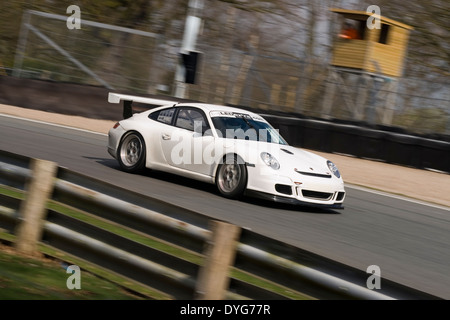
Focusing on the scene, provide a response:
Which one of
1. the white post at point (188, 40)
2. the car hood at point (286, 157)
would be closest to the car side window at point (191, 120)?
the car hood at point (286, 157)

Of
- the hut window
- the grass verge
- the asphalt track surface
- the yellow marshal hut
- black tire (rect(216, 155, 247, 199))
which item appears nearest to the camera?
the grass verge

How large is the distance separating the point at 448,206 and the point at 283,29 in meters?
23.9

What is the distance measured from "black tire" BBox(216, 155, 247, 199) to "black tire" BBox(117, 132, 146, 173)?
1537mm

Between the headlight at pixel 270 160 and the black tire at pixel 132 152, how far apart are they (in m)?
2.16

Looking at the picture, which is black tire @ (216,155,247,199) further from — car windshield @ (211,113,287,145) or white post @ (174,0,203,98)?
white post @ (174,0,203,98)

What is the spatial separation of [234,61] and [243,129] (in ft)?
45.3

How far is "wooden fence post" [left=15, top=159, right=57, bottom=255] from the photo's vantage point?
18.4 ft

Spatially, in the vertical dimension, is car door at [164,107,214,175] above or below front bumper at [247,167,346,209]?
above

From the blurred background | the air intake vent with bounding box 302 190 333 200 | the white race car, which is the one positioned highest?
the blurred background

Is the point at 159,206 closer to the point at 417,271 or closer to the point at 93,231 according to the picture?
the point at 93,231

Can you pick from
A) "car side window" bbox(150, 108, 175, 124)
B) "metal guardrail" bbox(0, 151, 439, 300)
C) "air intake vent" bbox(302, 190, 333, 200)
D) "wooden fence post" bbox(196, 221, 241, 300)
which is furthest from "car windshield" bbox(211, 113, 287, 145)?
"wooden fence post" bbox(196, 221, 241, 300)

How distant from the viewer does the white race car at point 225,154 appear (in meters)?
9.51

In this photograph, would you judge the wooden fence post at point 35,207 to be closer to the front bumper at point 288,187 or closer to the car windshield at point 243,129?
the front bumper at point 288,187

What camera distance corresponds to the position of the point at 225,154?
9.88 metres
